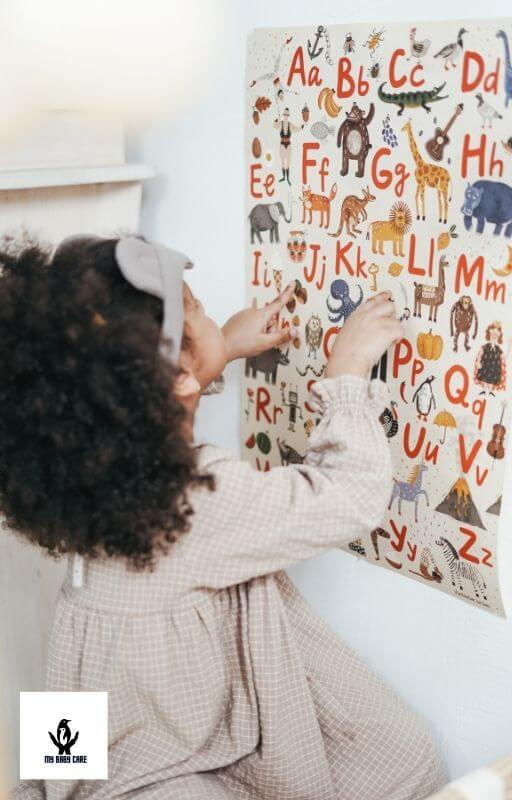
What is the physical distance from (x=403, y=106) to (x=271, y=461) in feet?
1.33

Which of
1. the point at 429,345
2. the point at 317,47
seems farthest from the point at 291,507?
the point at 317,47

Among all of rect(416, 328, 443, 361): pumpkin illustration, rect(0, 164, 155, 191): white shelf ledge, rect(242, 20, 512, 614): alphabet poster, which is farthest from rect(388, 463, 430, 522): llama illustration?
rect(0, 164, 155, 191): white shelf ledge

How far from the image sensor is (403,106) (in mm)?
846

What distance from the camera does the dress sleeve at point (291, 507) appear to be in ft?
2.64

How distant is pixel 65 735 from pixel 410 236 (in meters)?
0.55

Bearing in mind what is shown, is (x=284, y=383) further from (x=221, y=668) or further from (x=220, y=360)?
(x=221, y=668)

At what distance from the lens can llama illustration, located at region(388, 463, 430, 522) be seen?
2.98 feet

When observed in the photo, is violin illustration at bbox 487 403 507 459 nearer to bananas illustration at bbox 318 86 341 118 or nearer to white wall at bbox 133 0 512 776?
white wall at bbox 133 0 512 776

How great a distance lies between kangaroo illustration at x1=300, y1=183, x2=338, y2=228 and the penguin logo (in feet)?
1.71

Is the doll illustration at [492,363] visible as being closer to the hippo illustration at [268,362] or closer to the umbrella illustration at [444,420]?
the umbrella illustration at [444,420]

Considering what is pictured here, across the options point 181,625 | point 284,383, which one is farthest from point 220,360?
point 181,625

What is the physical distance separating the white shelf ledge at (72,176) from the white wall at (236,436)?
5cm

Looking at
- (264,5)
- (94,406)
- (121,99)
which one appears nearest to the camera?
(94,406)

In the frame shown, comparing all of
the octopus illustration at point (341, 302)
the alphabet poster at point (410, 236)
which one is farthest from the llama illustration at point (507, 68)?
the octopus illustration at point (341, 302)
